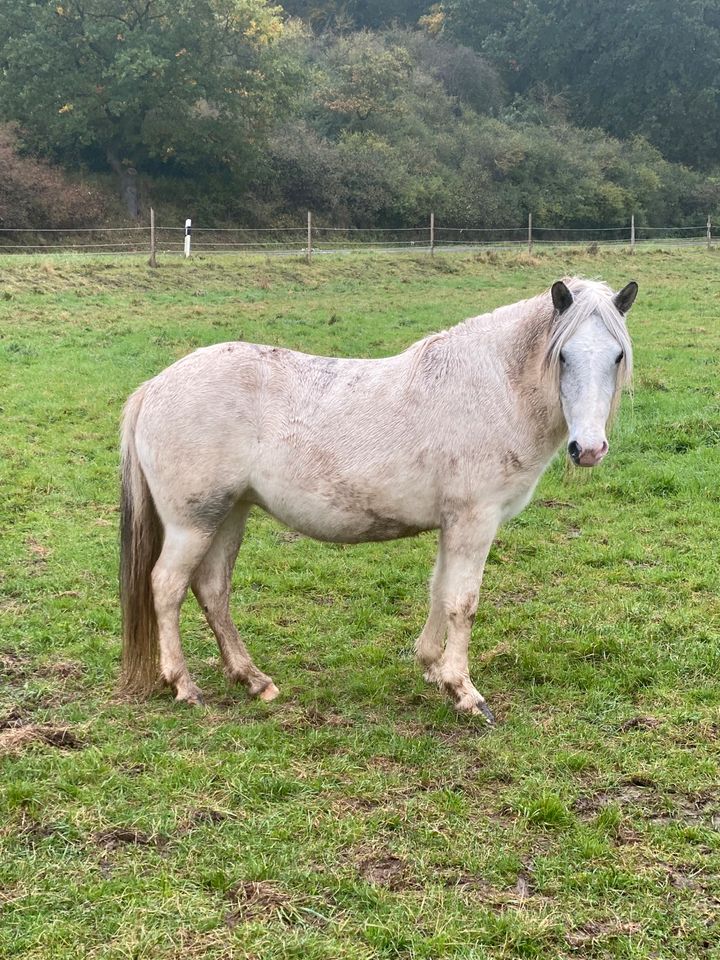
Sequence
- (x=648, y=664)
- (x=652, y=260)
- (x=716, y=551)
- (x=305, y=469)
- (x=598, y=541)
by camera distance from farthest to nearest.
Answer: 1. (x=652, y=260)
2. (x=598, y=541)
3. (x=716, y=551)
4. (x=648, y=664)
5. (x=305, y=469)

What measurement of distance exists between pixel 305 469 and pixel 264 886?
7.06 feet

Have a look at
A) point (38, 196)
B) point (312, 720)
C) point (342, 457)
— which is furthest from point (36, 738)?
point (38, 196)

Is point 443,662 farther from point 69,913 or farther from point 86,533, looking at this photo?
point 86,533

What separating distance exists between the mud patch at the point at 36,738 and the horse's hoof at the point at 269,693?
1049 mm

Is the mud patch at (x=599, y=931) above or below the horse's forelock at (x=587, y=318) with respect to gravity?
below

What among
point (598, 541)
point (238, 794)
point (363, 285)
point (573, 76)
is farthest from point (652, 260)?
point (573, 76)

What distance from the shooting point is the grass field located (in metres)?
2.87

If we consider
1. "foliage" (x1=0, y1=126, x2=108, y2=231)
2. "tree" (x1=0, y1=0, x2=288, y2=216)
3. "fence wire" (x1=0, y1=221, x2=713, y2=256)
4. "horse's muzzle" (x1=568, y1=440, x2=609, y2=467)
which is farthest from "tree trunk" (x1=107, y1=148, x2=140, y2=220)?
"horse's muzzle" (x1=568, y1=440, x2=609, y2=467)

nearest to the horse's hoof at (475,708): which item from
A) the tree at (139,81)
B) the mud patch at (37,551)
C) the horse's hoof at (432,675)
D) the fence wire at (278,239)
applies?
the horse's hoof at (432,675)

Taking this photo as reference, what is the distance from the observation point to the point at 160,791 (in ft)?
11.8

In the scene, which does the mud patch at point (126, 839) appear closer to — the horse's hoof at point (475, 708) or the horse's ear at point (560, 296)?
the horse's hoof at point (475, 708)

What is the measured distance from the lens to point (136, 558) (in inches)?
184

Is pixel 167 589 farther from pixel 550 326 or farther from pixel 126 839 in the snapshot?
pixel 550 326

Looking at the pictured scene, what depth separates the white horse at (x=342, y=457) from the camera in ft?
14.6
